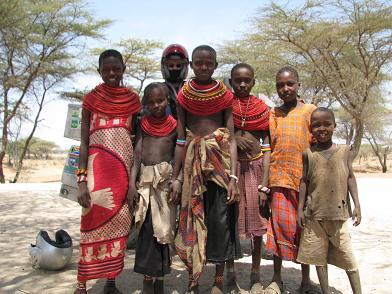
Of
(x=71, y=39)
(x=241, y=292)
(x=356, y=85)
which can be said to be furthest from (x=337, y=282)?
(x=71, y=39)

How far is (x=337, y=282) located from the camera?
3281mm

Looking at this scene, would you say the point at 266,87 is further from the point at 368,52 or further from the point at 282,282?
the point at 282,282

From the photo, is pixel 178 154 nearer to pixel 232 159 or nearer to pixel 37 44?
pixel 232 159

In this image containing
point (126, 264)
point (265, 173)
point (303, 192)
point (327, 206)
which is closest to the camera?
point (327, 206)

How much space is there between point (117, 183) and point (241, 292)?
1.21 m

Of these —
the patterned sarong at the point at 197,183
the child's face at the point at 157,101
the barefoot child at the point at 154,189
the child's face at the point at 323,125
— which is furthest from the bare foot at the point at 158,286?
the child's face at the point at 323,125

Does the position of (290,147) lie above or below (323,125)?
below

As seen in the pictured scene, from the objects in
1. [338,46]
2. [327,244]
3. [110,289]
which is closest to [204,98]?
[327,244]

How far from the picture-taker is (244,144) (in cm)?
294

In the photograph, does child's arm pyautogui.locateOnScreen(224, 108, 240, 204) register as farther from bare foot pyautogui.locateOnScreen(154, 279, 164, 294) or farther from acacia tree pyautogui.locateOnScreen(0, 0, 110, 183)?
acacia tree pyautogui.locateOnScreen(0, 0, 110, 183)

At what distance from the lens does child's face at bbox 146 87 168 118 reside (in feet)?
9.36

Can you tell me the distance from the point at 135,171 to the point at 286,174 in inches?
43.2

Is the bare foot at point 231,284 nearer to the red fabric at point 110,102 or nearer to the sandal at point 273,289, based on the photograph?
the sandal at point 273,289

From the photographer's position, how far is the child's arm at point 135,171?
2.80 meters
